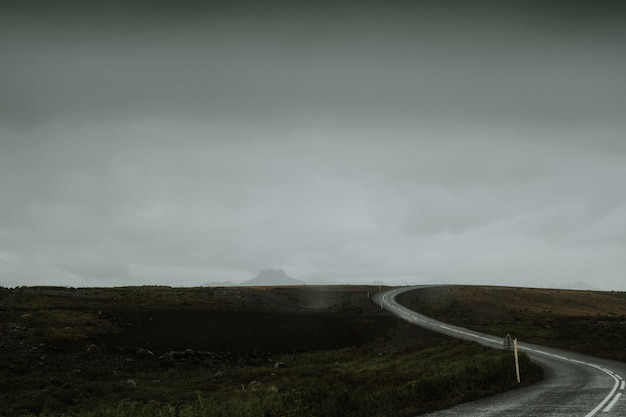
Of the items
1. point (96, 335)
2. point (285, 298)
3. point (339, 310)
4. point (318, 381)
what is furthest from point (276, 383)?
point (285, 298)

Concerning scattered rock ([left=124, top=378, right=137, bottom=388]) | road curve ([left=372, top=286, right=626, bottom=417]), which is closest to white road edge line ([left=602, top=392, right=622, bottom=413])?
road curve ([left=372, top=286, right=626, bottom=417])

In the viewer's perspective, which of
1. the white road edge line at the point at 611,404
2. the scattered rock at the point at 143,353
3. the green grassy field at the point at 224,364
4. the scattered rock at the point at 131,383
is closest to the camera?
the white road edge line at the point at 611,404

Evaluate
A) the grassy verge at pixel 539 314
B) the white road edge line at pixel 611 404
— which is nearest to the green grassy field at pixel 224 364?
the white road edge line at pixel 611 404

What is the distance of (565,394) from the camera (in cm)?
1730

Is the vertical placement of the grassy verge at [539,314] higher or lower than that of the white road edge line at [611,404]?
lower

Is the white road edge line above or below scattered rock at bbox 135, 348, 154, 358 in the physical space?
above

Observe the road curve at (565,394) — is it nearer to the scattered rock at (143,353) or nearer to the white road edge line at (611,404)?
the white road edge line at (611,404)

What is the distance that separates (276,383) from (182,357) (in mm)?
11280

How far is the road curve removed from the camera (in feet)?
47.8

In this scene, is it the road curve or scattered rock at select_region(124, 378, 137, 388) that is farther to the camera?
scattered rock at select_region(124, 378, 137, 388)

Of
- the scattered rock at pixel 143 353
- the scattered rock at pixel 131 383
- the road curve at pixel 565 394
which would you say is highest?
the road curve at pixel 565 394

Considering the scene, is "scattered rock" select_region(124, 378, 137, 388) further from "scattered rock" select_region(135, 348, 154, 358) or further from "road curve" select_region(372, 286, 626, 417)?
"road curve" select_region(372, 286, 626, 417)

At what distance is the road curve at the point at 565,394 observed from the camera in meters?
14.6

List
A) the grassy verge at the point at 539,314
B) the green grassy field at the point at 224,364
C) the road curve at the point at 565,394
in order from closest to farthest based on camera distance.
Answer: the road curve at the point at 565,394 < the green grassy field at the point at 224,364 < the grassy verge at the point at 539,314
